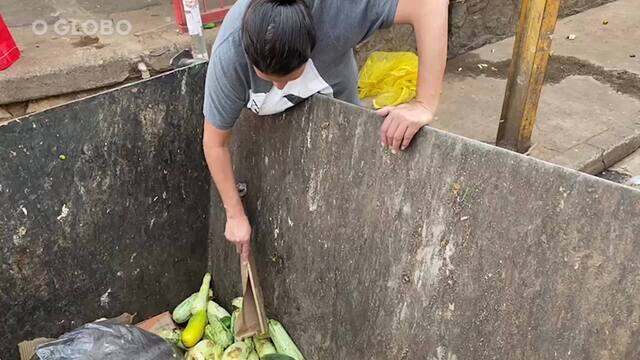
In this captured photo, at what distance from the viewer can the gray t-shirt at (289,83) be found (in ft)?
6.18

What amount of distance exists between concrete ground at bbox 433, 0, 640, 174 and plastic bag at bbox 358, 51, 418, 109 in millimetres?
348

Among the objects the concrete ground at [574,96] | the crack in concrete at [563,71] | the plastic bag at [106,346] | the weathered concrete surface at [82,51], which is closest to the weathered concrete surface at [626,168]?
the concrete ground at [574,96]

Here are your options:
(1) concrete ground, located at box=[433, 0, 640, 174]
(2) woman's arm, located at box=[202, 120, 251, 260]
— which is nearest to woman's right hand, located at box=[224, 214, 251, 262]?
(2) woman's arm, located at box=[202, 120, 251, 260]

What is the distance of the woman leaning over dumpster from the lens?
5.32 feet

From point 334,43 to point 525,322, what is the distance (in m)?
1.05

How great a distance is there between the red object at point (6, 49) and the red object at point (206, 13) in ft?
2.88

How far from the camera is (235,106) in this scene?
2.00 m

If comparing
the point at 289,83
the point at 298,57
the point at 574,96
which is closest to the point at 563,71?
the point at 574,96

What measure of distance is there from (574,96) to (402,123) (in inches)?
115

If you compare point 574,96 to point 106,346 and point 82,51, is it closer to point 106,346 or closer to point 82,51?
point 82,51

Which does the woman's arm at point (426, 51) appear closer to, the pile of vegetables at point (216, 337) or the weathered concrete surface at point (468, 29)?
the pile of vegetables at point (216, 337)

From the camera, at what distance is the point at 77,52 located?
10.7 feet

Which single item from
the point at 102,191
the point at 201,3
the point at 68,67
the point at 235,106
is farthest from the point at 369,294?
the point at 201,3

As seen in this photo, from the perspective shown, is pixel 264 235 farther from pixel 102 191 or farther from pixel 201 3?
pixel 201 3
